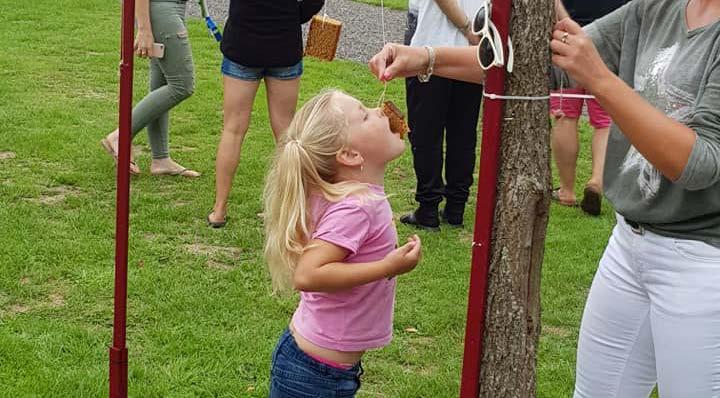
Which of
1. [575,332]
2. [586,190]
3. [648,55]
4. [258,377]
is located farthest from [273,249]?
[586,190]

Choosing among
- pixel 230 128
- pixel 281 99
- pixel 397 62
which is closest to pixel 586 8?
pixel 281 99

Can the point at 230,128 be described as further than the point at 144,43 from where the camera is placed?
No

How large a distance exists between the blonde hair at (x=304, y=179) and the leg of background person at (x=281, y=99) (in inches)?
110

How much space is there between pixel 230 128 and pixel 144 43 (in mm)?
779

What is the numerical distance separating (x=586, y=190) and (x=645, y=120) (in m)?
4.07

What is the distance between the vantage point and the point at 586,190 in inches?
239

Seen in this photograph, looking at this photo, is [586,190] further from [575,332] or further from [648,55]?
[648,55]

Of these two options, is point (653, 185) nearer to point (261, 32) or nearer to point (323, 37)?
point (323, 37)

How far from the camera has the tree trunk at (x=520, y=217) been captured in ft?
7.12

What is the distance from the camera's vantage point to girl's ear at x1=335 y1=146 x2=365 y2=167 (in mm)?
2611

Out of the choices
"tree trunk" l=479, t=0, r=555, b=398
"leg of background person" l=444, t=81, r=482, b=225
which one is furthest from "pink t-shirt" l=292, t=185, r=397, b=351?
"leg of background person" l=444, t=81, r=482, b=225

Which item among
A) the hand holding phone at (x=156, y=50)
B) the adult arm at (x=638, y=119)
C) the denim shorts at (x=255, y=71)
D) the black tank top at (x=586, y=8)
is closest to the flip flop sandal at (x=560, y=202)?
the black tank top at (x=586, y=8)

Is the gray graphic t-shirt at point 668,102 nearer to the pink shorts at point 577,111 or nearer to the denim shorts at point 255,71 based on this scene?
the denim shorts at point 255,71

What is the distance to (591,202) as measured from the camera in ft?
19.8
